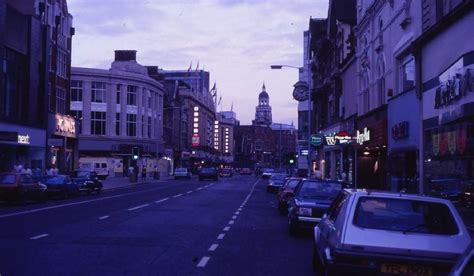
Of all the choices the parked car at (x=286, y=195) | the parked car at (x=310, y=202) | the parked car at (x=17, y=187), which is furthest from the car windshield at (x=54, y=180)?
the parked car at (x=310, y=202)

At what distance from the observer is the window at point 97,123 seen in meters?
86.2

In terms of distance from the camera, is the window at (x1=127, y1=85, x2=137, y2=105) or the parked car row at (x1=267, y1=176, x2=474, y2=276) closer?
the parked car row at (x1=267, y1=176, x2=474, y2=276)

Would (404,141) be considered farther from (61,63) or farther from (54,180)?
(61,63)

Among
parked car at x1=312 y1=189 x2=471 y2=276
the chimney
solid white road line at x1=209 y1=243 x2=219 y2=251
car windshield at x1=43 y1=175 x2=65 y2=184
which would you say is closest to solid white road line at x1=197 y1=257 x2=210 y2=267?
solid white road line at x1=209 y1=243 x2=219 y2=251

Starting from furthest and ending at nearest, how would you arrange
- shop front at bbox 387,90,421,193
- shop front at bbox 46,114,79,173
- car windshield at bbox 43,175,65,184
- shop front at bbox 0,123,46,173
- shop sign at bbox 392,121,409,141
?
1. shop front at bbox 46,114,79,173
2. shop front at bbox 0,123,46,173
3. car windshield at bbox 43,175,65,184
4. shop sign at bbox 392,121,409,141
5. shop front at bbox 387,90,421,193

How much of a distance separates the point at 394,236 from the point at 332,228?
3.69 feet

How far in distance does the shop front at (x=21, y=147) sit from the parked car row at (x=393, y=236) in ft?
122

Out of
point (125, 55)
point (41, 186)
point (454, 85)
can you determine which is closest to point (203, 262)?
point (454, 85)

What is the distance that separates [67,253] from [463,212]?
10125mm

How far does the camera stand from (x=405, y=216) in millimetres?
8508

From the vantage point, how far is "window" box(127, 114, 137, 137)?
3519 inches

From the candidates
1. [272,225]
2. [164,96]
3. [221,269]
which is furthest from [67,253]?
[164,96]

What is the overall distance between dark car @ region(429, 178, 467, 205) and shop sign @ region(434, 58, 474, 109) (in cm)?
221

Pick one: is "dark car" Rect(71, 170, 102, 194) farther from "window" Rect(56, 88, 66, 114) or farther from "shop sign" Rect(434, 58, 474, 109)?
"shop sign" Rect(434, 58, 474, 109)
